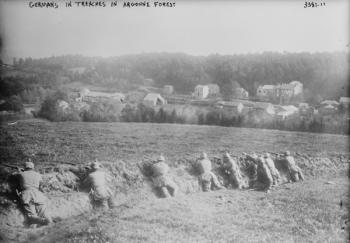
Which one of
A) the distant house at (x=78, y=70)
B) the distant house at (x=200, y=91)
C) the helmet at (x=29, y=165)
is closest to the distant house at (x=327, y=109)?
the distant house at (x=200, y=91)

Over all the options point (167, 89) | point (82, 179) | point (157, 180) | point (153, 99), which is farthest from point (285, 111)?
point (82, 179)

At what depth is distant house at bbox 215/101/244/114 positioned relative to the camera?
1129 centimetres

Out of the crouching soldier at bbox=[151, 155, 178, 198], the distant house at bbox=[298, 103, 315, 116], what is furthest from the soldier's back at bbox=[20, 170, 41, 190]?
the distant house at bbox=[298, 103, 315, 116]

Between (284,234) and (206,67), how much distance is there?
5.68 m

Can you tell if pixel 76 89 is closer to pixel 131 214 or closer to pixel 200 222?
pixel 131 214

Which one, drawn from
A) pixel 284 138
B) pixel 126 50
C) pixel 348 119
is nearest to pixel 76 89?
pixel 126 50

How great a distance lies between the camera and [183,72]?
10.5 metres

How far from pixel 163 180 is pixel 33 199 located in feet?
11.4

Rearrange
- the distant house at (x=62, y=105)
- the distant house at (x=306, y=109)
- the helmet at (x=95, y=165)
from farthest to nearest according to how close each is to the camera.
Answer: the distant house at (x=306, y=109)
the distant house at (x=62, y=105)
the helmet at (x=95, y=165)

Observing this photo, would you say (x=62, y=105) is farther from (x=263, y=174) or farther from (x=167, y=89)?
(x=263, y=174)

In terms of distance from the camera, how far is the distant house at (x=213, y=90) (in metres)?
10.9

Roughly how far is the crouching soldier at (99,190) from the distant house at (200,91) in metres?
4.24

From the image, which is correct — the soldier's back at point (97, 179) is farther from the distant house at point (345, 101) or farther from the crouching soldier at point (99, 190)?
the distant house at point (345, 101)

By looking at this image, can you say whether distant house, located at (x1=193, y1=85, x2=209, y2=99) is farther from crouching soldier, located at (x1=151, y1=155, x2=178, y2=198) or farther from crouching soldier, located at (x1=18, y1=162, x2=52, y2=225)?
crouching soldier, located at (x1=18, y1=162, x2=52, y2=225)
